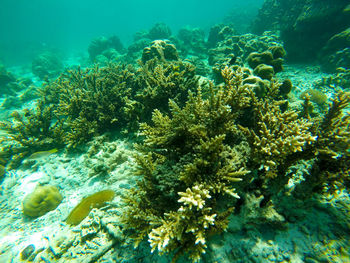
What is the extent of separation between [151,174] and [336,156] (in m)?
2.60

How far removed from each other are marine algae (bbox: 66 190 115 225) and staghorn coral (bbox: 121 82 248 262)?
3.65 feet

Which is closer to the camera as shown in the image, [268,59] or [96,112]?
[96,112]

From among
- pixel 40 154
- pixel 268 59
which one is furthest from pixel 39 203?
pixel 268 59

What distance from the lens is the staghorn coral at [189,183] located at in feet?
6.06

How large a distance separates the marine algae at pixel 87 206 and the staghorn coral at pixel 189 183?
111 cm

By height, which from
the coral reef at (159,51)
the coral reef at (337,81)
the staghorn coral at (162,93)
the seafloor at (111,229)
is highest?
the coral reef at (159,51)

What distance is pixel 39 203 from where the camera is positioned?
12.4 ft

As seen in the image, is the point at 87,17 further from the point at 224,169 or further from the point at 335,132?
the point at 335,132

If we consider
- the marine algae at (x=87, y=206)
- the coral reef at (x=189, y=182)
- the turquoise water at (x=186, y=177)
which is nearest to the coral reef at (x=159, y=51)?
the turquoise water at (x=186, y=177)

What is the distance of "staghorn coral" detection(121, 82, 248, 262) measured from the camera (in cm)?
185

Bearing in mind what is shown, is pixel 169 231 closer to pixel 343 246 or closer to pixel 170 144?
pixel 170 144

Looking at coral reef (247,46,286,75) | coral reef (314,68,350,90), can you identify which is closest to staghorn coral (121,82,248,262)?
coral reef (247,46,286,75)

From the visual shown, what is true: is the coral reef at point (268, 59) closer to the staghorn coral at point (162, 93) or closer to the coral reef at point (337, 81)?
the coral reef at point (337, 81)

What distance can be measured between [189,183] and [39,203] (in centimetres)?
401
